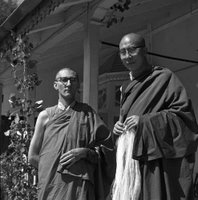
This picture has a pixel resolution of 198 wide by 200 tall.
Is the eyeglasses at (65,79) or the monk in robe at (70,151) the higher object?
the eyeglasses at (65,79)

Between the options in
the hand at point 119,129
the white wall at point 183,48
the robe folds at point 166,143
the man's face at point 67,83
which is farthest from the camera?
the white wall at point 183,48

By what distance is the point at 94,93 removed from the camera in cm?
450

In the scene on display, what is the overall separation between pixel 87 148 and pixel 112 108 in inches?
209

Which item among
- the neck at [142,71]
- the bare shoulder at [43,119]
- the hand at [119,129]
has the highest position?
the neck at [142,71]

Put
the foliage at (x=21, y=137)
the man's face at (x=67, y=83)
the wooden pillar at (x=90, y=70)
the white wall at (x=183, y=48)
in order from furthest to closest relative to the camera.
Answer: the white wall at (x=183, y=48) → the wooden pillar at (x=90, y=70) → the foliage at (x=21, y=137) → the man's face at (x=67, y=83)

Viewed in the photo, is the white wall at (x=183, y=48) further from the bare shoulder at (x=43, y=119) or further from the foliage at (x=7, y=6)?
the foliage at (x=7, y=6)

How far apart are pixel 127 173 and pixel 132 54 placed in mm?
560

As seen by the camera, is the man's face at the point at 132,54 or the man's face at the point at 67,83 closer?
the man's face at the point at 132,54

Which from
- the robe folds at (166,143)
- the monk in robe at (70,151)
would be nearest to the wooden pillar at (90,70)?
the monk in robe at (70,151)

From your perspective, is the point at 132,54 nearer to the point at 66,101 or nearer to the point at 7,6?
the point at 66,101

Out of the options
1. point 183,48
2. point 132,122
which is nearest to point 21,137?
point 132,122

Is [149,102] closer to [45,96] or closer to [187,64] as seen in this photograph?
[187,64]

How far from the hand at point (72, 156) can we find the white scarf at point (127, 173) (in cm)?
64

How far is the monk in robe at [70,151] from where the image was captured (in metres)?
2.70
